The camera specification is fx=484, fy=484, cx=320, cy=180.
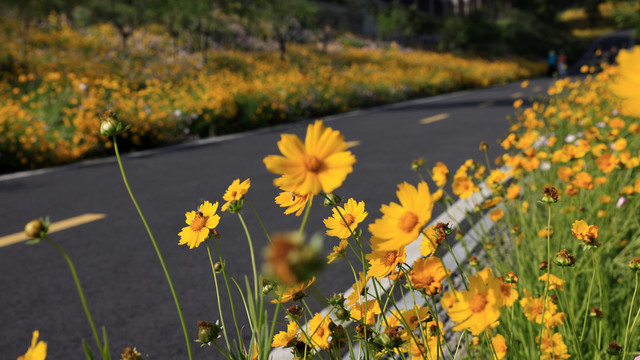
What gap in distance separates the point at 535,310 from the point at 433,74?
69.1 ft

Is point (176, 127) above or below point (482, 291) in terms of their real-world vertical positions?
below

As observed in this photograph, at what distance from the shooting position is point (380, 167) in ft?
20.7

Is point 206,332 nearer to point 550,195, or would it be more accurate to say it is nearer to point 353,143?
point 550,195

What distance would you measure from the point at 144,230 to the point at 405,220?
149 inches

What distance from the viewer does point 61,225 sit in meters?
4.37

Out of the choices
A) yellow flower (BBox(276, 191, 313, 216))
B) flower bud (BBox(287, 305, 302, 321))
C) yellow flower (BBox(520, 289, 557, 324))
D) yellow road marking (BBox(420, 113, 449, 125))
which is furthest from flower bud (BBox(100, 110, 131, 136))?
yellow road marking (BBox(420, 113, 449, 125))

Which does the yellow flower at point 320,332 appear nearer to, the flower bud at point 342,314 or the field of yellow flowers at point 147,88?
the flower bud at point 342,314

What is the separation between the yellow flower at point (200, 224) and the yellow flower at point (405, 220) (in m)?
0.48

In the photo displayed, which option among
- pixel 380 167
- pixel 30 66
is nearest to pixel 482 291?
pixel 380 167

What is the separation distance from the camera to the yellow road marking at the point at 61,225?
4.03m

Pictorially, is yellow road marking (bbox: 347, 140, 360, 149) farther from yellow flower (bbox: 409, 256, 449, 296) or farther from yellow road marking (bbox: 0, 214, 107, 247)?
yellow flower (bbox: 409, 256, 449, 296)

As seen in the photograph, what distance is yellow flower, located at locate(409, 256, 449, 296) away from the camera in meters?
1.07

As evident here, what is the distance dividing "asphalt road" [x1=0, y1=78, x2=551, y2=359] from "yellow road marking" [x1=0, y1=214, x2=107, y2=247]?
9cm

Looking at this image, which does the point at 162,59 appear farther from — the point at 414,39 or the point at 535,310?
the point at 414,39
